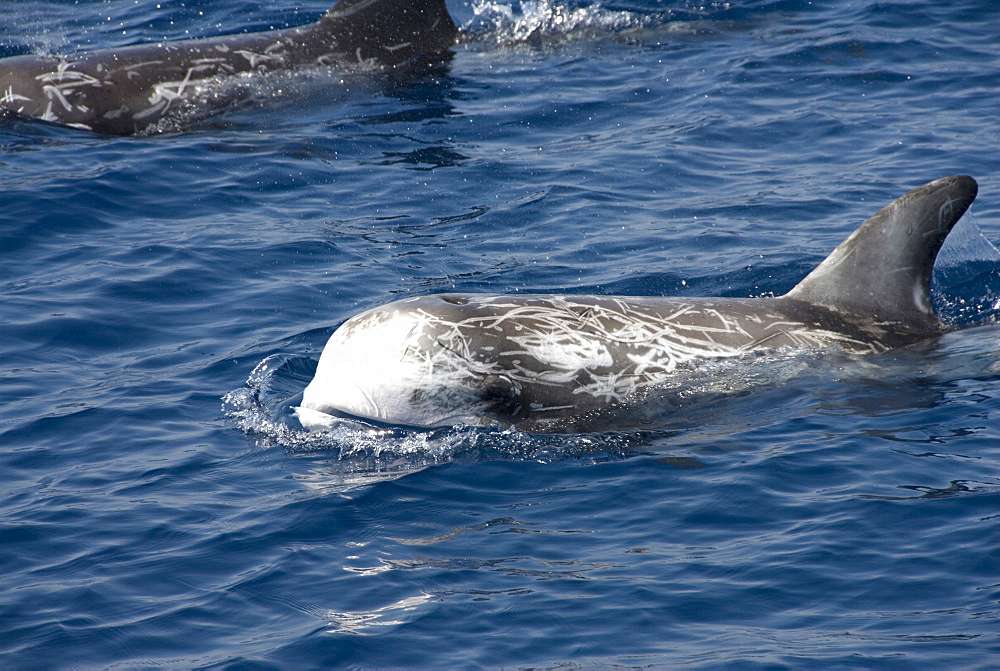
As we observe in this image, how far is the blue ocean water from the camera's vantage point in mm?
6566

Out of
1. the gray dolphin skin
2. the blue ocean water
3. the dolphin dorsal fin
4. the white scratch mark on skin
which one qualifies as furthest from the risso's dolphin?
the white scratch mark on skin

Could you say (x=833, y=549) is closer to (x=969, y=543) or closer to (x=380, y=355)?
(x=969, y=543)

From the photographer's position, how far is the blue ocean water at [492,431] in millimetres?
6566

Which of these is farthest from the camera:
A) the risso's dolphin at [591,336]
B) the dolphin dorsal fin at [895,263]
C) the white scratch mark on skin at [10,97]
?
the white scratch mark on skin at [10,97]

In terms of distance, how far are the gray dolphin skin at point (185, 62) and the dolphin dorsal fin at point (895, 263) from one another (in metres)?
10.2

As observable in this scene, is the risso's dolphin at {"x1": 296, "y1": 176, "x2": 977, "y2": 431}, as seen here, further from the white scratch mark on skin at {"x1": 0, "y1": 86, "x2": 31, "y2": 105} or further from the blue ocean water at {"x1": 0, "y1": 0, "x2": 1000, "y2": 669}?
the white scratch mark on skin at {"x1": 0, "y1": 86, "x2": 31, "y2": 105}

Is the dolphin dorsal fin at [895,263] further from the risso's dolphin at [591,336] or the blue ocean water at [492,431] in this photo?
the blue ocean water at [492,431]

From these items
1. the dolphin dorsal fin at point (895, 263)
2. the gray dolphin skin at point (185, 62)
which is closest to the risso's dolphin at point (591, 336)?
the dolphin dorsal fin at point (895, 263)

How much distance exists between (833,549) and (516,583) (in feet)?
6.29

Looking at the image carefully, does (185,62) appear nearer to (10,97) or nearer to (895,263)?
(10,97)

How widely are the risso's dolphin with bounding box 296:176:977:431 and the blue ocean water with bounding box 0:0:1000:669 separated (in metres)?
0.24

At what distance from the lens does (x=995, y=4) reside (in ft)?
67.1

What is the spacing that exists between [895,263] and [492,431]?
12.1ft

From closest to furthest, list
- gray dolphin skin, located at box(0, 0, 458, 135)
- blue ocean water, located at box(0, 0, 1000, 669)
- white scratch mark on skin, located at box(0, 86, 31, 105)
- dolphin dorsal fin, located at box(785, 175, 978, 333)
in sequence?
blue ocean water, located at box(0, 0, 1000, 669), dolphin dorsal fin, located at box(785, 175, 978, 333), white scratch mark on skin, located at box(0, 86, 31, 105), gray dolphin skin, located at box(0, 0, 458, 135)
